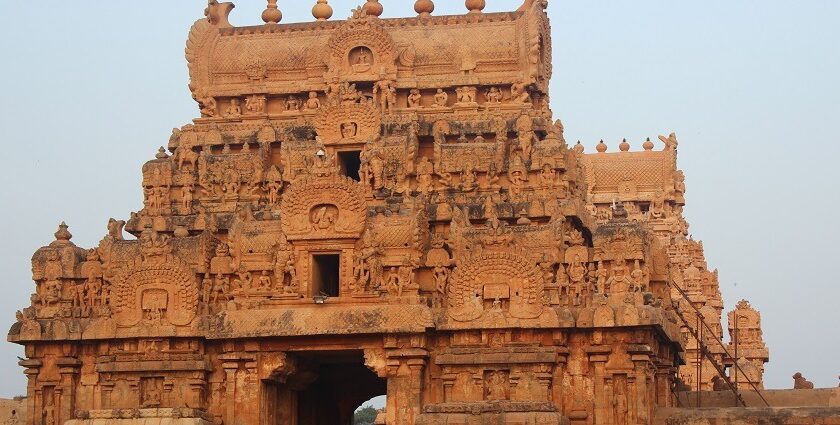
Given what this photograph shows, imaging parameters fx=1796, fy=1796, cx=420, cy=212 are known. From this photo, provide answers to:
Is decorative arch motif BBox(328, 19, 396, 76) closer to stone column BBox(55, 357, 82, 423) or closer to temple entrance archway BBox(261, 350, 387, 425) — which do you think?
temple entrance archway BBox(261, 350, 387, 425)

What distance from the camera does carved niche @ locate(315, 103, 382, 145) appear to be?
43.6 metres

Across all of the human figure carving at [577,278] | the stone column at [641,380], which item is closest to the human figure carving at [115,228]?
the human figure carving at [577,278]

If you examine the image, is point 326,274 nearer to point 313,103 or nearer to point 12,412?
point 313,103

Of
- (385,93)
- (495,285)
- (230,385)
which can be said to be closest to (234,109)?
(385,93)

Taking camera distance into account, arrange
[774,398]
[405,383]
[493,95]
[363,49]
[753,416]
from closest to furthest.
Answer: [753,416]
[405,383]
[493,95]
[774,398]
[363,49]

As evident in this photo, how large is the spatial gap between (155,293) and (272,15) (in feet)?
31.0

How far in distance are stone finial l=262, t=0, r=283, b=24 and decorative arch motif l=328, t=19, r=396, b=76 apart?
9.98ft

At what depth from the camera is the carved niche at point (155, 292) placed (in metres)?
41.3

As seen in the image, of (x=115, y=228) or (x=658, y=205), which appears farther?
(x=658, y=205)

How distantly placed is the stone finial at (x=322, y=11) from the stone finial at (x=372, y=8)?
137cm

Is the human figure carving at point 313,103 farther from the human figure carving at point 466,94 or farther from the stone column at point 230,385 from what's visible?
the stone column at point 230,385

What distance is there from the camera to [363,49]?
44969 millimetres

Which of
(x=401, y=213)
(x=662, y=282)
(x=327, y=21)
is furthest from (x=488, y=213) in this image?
(x=327, y=21)

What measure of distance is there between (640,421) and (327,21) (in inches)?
559
